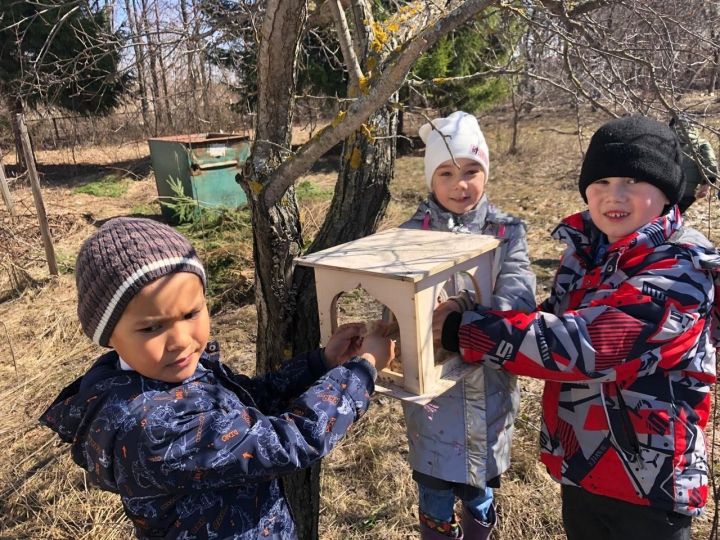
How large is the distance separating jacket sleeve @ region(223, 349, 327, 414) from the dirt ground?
1073 mm

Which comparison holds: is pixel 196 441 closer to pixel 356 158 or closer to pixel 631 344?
pixel 631 344

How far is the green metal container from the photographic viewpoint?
759cm

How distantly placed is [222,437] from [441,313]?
676 mm

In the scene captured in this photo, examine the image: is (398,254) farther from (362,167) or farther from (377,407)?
(377,407)

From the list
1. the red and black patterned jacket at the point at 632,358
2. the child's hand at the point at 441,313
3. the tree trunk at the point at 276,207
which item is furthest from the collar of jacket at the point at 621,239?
the tree trunk at the point at 276,207

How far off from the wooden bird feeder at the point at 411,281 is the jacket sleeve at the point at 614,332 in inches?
5.5

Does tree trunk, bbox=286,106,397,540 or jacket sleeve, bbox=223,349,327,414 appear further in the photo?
tree trunk, bbox=286,106,397,540

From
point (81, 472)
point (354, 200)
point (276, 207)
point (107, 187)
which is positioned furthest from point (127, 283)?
point (107, 187)

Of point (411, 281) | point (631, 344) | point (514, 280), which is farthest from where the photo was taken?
point (514, 280)

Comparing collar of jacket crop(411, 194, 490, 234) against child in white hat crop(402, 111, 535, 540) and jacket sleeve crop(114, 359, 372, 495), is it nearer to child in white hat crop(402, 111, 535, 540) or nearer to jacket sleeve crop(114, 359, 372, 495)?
child in white hat crop(402, 111, 535, 540)

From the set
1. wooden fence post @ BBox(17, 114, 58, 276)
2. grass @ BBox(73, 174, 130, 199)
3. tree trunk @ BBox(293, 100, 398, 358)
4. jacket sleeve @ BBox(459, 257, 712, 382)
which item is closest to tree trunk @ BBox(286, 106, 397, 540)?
tree trunk @ BBox(293, 100, 398, 358)

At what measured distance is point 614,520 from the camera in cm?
156

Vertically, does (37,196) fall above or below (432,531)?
above

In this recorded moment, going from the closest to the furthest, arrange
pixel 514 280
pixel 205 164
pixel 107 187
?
1. pixel 514 280
2. pixel 205 164
3. pixel 107 187
